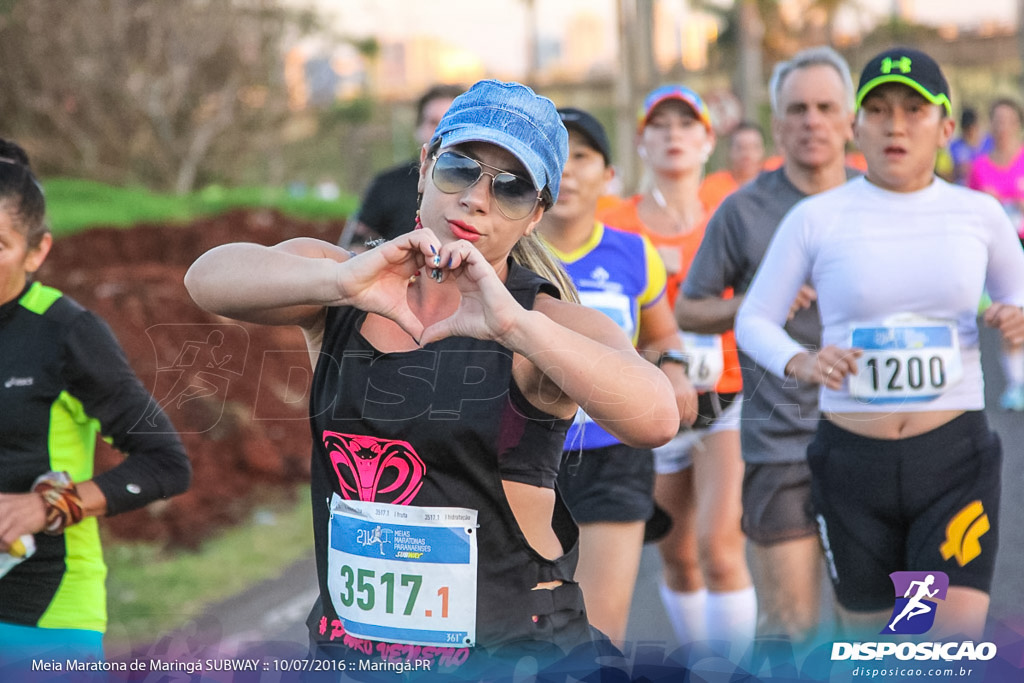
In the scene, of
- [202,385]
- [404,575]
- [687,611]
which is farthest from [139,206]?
[404,575]

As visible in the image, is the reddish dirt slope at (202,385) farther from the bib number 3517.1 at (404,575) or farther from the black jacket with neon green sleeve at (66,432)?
the bib number 3517.1 at (404,575)

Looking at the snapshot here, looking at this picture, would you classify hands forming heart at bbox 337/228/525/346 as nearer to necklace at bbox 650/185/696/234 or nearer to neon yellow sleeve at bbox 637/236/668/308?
neon yellow sleeve at bbox 637/236/668/308

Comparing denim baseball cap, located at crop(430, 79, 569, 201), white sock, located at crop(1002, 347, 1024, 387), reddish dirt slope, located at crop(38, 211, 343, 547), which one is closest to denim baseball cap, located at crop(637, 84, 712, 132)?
reddish dirt slope, located at crop(38, 211, 343, 547)

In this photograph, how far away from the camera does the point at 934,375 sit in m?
3.97

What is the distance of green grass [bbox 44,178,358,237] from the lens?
17.2 meters

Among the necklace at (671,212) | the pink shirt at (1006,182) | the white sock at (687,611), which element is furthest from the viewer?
the pink shirt at (1006,182)

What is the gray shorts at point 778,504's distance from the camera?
195 inches

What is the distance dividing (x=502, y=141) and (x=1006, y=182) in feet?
31.0

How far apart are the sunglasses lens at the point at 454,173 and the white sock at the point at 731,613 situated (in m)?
3.24

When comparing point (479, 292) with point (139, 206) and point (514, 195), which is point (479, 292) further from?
point (139, 206)

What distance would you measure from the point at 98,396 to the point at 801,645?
2.67 meters

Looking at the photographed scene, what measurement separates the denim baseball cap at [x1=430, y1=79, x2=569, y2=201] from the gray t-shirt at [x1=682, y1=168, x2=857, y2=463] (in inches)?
98.7

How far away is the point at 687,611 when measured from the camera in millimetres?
5605

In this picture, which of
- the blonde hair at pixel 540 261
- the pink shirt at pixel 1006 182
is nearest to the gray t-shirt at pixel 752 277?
the blonde hair at pixel 540 261
